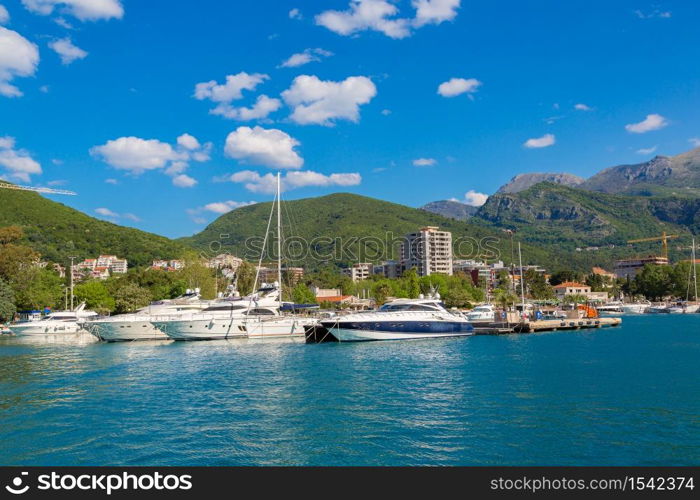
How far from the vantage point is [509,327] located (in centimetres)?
6191

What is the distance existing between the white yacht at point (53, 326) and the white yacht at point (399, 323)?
106 ft

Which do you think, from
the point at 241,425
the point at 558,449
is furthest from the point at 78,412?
the point at 558,449

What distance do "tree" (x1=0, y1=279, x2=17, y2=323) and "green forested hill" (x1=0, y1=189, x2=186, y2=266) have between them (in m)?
63.1

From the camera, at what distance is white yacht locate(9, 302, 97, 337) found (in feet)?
201

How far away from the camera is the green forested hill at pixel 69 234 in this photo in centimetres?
14331

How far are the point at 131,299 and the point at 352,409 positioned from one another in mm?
69319

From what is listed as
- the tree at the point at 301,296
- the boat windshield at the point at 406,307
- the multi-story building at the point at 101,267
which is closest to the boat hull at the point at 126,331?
the boat windshield at the point at 406,307

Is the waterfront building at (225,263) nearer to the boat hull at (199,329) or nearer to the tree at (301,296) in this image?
the tree at (301,296)

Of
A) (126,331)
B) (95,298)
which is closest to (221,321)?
(126,331)

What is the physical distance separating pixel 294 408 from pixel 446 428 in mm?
6577

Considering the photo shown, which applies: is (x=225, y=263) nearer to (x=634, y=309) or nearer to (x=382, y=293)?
(x=382, y=293)

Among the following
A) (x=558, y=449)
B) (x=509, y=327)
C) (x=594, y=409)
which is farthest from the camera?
(x=509, y=327)

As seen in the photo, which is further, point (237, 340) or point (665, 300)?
point (665, 300)
